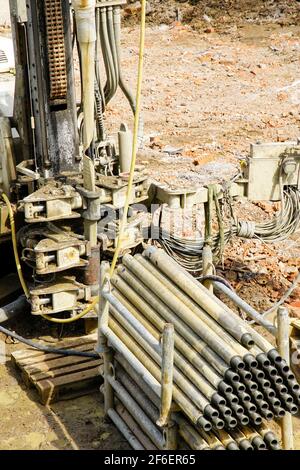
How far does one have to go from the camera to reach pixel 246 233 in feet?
28.9

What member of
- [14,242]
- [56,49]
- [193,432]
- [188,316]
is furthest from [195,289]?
[56,49]

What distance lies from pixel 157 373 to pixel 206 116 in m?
10.2

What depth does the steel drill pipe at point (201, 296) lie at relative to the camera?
632cm

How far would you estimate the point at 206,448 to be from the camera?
6070 millimetres

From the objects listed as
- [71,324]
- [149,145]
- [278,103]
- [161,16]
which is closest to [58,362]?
[71,324]

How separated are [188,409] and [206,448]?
0.97 feet

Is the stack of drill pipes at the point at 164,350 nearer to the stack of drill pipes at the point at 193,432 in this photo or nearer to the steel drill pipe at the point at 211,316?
the stack of drill pipes at the point at 193,432

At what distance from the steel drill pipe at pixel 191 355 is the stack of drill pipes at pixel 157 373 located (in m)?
0.16

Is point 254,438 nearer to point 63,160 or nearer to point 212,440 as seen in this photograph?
point 212,440

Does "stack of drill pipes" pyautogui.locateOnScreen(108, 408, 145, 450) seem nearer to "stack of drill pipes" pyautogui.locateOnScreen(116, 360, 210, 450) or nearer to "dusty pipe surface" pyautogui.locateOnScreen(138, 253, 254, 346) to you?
"stack of drill pipes" pyautogui.locateOnScreen(116, 360, 210, 450)

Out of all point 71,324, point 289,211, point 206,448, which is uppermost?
point 289,211

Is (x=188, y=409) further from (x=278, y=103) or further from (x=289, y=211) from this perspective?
(x=278, y=103)

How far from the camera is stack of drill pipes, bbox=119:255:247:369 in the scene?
611cm

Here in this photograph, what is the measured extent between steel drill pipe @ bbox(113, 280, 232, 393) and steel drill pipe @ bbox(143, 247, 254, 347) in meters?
0.30
